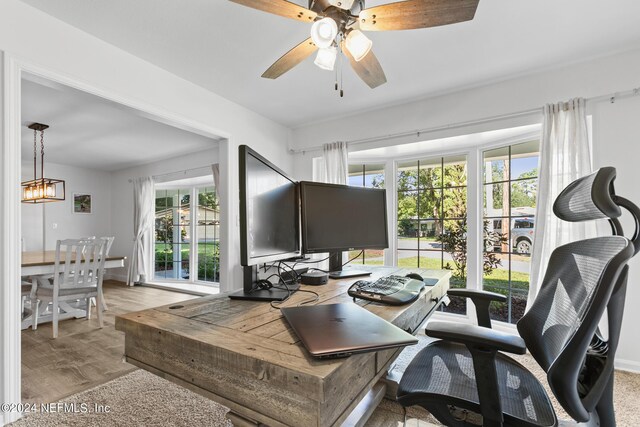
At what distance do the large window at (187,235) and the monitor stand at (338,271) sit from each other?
3.80 m

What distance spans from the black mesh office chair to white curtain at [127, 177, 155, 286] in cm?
582

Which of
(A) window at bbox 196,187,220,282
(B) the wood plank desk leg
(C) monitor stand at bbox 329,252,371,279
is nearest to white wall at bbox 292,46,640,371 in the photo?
(C) monitor stand at bbox 329,252,371,279

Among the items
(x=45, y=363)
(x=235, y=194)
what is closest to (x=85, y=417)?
(x=45, y=363)

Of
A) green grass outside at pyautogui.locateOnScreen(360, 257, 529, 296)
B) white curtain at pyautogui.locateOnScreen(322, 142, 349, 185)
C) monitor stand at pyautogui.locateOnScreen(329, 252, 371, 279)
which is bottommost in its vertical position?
green grass outside at pyautogui.locateOnScreen(360, 257, 529, 296)

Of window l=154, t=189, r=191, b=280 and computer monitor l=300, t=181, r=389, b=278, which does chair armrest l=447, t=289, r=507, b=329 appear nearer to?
computer monitor l=300, t=181, r=389, b=278

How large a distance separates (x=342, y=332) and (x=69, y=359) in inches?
114

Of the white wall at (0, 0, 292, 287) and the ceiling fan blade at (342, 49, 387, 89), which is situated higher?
the white wall at (0, 0, 292, 287)

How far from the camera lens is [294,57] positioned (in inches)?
67.5

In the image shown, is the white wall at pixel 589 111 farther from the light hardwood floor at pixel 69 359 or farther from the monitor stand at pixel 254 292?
the light hardwood floor at pixel 69 359

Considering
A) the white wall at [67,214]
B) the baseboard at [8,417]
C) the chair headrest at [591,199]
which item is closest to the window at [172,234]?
the white wall at [67,214]

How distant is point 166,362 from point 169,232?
5581mm

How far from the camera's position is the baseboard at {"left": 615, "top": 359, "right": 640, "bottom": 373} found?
83.0 inches

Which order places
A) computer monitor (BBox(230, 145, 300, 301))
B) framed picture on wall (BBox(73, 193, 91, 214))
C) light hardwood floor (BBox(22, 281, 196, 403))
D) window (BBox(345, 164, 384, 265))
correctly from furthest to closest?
framed picture on wall (BBox(73, 193, 91, 214)), window (BBox(345, 164, 384, 265)), light hardwood floor (BBox(22, 281, 196, 403)), computer monitor (BBox(230, 145, 300, 301))

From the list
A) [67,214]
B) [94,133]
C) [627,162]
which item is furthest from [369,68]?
[67,214]
